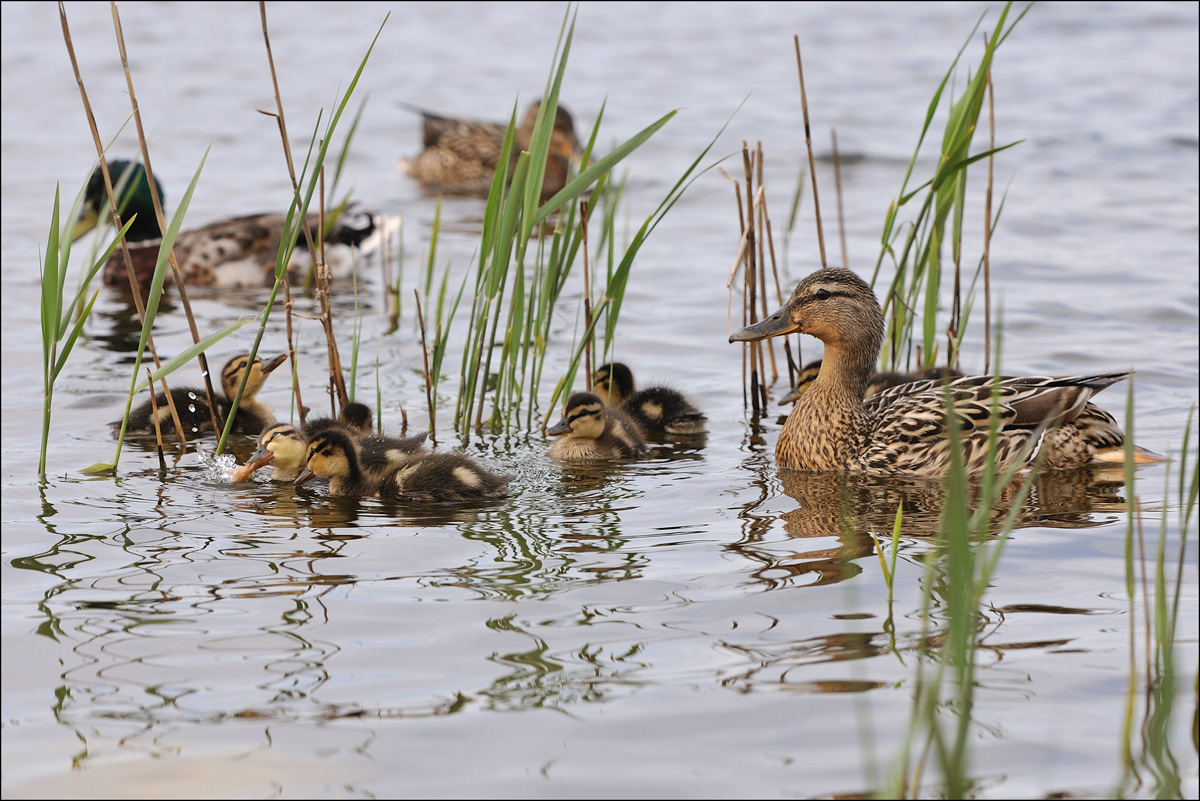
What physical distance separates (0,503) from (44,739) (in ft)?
5.76

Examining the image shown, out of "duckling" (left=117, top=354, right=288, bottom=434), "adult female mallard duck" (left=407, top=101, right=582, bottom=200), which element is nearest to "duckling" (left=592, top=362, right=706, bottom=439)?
"duckling" (left=117, top=354, right=288, bottom=434)

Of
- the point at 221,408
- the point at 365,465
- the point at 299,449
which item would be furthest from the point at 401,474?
the point at 221,408

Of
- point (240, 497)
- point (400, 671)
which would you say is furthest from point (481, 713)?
point (240, 497)

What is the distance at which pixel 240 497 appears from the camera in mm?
4348

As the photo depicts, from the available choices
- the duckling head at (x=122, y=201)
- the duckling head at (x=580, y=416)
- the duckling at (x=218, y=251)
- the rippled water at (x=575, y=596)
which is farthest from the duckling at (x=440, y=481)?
the duckling head at (x=122, y=201)

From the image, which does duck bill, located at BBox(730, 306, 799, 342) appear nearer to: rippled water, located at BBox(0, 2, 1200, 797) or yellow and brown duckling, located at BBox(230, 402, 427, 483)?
rippled water, located at BBox(0, 2, 1200, 797)

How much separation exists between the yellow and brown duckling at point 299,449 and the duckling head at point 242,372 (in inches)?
29.2

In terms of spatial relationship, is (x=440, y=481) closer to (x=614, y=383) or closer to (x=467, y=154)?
(x=614, y=383)

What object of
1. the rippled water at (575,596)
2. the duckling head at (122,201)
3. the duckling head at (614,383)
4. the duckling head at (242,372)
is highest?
the duckling head at (122,201)

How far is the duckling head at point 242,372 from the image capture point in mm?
5320

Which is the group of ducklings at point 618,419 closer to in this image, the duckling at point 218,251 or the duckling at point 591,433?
the duckling at point 591,433

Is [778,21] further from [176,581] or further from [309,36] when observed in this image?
[176,581]

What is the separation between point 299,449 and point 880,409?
2044mm

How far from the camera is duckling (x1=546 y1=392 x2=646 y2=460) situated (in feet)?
15.6
